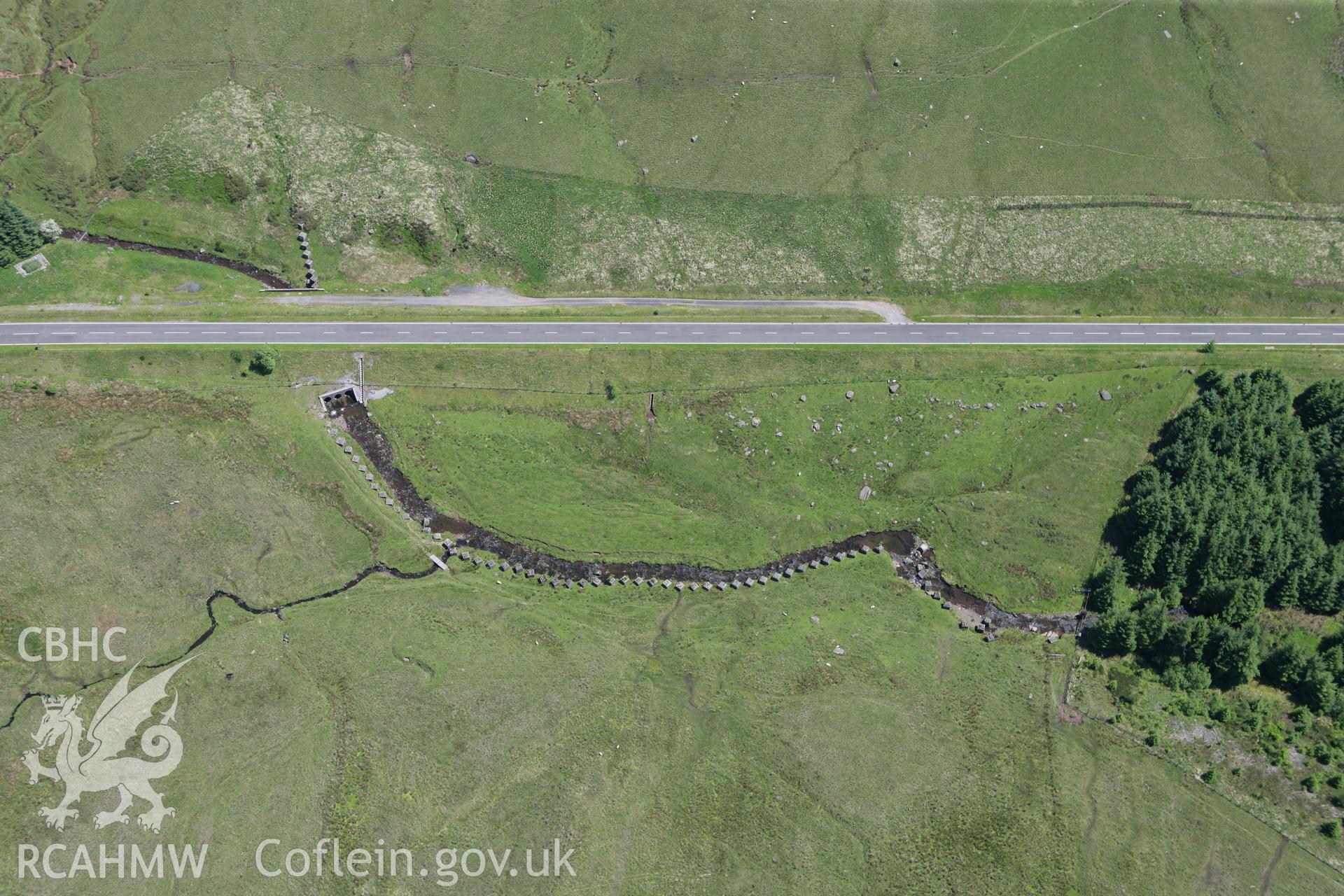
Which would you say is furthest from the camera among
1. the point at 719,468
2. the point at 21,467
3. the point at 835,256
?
the point at 835,256

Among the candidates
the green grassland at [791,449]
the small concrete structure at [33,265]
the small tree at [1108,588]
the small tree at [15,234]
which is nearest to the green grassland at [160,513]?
the green grassland at [791,449]

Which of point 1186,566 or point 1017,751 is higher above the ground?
point 1186,566

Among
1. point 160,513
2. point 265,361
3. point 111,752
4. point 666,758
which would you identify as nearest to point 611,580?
point 666,758

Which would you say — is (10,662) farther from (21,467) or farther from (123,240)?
(123,240)

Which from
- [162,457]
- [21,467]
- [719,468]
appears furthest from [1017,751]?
[21,467]

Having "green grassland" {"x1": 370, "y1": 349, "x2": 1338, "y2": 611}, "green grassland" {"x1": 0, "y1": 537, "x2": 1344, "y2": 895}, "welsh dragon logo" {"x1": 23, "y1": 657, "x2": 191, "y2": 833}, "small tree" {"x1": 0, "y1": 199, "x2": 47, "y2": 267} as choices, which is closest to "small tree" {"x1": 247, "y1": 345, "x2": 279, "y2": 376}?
"green grassland" {"x1": 370, "y1": 349, "x2": 1338, "y2": 611}

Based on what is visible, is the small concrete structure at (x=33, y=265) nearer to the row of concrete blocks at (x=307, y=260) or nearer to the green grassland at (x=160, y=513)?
the green grassland at (x=160, y=513)

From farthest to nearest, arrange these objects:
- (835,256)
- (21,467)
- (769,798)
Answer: (835,256), (21,467), (769,798)
